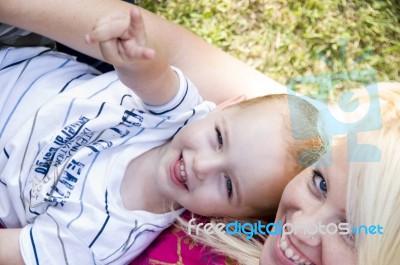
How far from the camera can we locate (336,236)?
0.81m

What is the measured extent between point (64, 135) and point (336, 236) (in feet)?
1.78

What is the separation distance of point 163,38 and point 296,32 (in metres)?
0.66

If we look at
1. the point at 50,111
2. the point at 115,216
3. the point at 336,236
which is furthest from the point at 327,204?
the point at 50,111

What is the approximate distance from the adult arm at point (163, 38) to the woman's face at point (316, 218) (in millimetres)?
398

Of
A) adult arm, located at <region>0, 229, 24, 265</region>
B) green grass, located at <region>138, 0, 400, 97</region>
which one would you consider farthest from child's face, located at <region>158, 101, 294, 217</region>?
green grass, located at <region>138, 0, 400, 97</region>

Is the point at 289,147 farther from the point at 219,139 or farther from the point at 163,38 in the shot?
the point at 163,38

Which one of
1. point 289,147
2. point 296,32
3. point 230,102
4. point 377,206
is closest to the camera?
point 377,206

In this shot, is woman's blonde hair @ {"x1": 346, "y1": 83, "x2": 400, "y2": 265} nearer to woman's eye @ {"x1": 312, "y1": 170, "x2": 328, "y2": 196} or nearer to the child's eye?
woman's eye @ {"x1": 312, "y1": 170, "x2": 328, "y2": 196}

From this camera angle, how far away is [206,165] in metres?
1.02

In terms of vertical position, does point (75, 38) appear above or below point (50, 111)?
above

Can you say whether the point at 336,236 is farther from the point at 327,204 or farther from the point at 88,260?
the point at 88,260

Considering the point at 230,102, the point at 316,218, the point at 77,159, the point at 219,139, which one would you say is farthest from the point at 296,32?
the point at 316,218

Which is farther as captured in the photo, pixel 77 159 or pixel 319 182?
pixel 77 159

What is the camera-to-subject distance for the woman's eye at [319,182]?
86 centimetres
